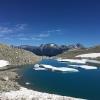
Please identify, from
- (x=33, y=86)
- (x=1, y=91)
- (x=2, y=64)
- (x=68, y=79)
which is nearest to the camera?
(x=1, y=91)

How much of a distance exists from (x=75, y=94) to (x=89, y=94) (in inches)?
99.3

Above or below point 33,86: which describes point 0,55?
above

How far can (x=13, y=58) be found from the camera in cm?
12812

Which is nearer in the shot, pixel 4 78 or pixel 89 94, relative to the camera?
pixel 89 94

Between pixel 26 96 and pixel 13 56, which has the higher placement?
pixel 13 56

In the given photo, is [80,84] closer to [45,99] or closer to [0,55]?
[45,99]

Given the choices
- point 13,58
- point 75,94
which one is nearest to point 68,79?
point 75,94

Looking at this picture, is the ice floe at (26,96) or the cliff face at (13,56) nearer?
the ice floe at (26,96)

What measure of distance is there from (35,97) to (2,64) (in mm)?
69641

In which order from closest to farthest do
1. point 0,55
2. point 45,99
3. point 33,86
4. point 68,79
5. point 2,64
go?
point 45,99 < point 33,86 < point 68,79 < point 2,64 < point 0,55

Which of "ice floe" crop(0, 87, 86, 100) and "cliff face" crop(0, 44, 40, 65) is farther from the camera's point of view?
"cliff face" crop(0, 44, 40, 65)

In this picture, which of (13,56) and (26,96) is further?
(13,56)

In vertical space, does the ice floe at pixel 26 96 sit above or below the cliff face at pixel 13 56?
below

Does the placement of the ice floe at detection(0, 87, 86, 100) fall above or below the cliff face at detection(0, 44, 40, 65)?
below
